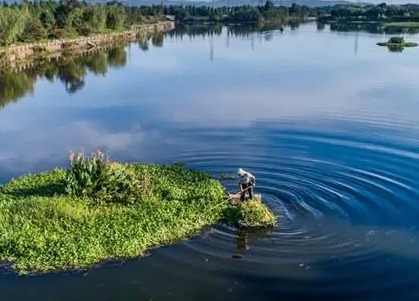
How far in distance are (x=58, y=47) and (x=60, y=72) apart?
24194 millimetres

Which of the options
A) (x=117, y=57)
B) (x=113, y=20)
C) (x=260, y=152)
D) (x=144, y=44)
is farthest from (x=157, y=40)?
(x=260, y=152)

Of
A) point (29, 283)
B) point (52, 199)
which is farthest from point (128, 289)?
point (52, 199)

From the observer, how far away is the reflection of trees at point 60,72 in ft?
194

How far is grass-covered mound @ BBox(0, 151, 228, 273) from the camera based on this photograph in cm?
2028

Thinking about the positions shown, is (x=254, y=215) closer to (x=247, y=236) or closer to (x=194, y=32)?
(x=247, y=236)

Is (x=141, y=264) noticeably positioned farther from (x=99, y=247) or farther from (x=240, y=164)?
(x=240, y=164)

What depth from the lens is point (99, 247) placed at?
2056cm

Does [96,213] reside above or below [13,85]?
below

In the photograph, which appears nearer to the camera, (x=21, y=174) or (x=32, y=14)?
(x=21, y=174)

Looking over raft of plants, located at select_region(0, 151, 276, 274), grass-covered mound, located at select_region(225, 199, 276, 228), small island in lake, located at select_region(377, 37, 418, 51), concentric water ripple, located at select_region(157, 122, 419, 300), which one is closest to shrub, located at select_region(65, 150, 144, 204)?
raft of plants, located at select_region(0, 151, 276, 274)

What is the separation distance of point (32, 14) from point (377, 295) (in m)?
90.2

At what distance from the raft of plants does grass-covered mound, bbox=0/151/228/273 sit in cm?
3

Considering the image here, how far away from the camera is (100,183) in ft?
81.3

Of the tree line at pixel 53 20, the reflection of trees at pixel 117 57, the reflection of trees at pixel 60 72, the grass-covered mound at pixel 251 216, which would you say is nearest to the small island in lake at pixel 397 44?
the reflection of trees at pixel 117 57
